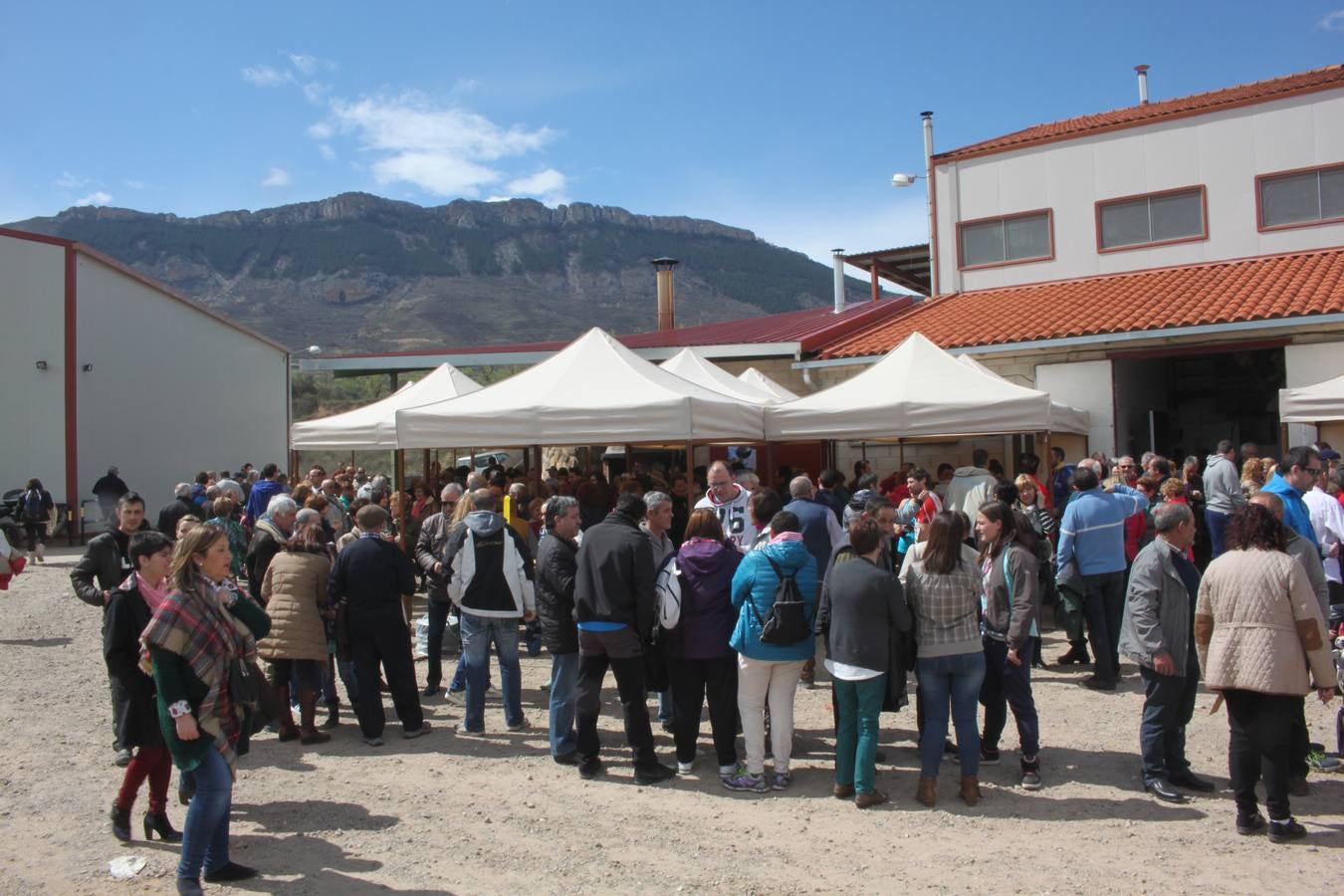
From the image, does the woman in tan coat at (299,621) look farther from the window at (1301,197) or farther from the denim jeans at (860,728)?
the window at (1301,197)

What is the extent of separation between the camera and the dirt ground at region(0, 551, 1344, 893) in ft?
15.0

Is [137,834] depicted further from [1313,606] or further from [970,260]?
[970,260]

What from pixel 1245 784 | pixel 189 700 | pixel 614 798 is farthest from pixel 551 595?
pixel 1245 784

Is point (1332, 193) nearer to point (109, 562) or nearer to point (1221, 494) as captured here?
point (1221, 494)

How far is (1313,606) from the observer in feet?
15.4

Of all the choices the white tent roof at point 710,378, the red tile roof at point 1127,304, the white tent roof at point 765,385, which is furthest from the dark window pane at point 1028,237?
the white tent roof at point 710,378

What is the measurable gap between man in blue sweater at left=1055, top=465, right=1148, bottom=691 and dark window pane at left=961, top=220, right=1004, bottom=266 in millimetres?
11061

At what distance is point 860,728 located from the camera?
17.8ft

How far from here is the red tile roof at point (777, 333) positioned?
1680cm

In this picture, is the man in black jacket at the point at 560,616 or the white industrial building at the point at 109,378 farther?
the white industrial building at the point at 109,378

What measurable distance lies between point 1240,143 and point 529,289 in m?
96.6

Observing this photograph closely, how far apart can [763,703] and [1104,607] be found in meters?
3.43

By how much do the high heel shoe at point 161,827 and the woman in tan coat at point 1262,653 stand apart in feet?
16.2

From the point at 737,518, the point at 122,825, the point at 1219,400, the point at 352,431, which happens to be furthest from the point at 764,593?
the point at 1219,400
